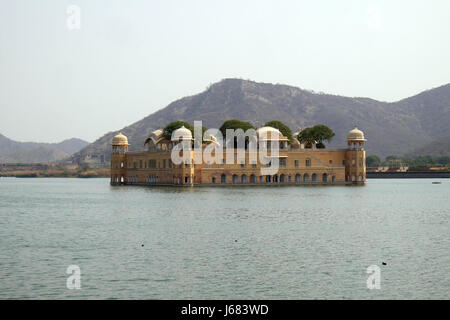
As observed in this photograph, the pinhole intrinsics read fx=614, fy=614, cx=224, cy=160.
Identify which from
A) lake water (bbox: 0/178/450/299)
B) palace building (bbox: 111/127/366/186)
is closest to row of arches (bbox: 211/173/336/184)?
palace building (bbox: 111/127/366/186)

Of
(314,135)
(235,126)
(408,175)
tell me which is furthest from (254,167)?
(408,175)

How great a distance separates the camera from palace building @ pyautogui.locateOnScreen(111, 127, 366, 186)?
8744 cm

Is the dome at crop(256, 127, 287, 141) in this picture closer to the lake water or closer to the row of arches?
the row of arches

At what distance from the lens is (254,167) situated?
89.9 m

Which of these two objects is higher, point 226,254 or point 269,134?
point 269,134

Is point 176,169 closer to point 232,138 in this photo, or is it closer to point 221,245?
point 232,138

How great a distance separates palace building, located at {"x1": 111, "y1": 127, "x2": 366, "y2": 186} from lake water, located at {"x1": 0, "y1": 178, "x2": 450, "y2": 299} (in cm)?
4590

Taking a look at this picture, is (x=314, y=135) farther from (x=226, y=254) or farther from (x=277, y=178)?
(x=226, y=254)

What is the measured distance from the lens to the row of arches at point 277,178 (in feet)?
293

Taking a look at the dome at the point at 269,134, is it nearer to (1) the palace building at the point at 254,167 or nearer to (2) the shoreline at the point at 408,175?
(1) the palace building at the point at 254,167

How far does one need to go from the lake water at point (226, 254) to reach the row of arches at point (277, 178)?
4774cm

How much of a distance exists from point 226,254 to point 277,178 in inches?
2689

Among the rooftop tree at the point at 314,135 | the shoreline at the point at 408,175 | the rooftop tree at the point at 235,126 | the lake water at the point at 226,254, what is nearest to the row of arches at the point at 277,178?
the rooftop tree at the point at 314,135

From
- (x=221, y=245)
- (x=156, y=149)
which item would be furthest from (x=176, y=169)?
(x=221, y=245)
